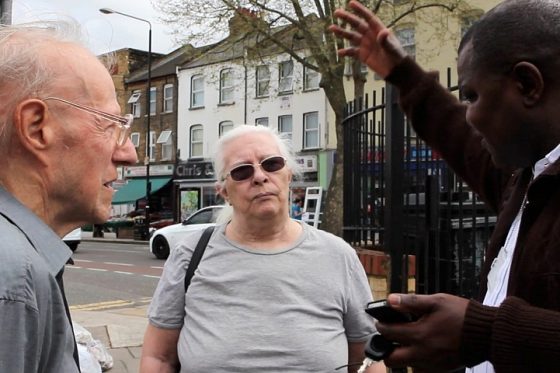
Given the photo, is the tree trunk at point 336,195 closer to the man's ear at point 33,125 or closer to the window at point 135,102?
the man's ear at point 33,125

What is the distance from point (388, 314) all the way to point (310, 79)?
26.0 meters

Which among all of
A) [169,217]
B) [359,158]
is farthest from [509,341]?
[169,217]

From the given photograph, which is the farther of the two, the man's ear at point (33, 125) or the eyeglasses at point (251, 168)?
the eyeglasses at point (251, 168)

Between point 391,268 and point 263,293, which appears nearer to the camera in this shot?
point 263,293

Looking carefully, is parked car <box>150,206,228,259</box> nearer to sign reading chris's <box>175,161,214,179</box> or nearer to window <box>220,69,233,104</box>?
sign reading chris's <box>175,161,214,179</box>

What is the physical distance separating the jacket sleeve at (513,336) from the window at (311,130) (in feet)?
85.1

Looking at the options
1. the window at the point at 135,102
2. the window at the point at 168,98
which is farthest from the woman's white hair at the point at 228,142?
the window at the point at 135,102

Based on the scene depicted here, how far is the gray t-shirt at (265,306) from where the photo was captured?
2.23m

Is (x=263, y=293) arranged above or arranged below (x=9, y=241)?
below

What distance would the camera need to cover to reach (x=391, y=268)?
164 inches

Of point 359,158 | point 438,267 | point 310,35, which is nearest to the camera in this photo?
point 438,267

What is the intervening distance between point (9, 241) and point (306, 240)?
1515mm

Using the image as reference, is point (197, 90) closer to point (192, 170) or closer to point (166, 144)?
point (166, 144)

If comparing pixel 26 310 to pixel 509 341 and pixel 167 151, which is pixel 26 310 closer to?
pixel 509 341
